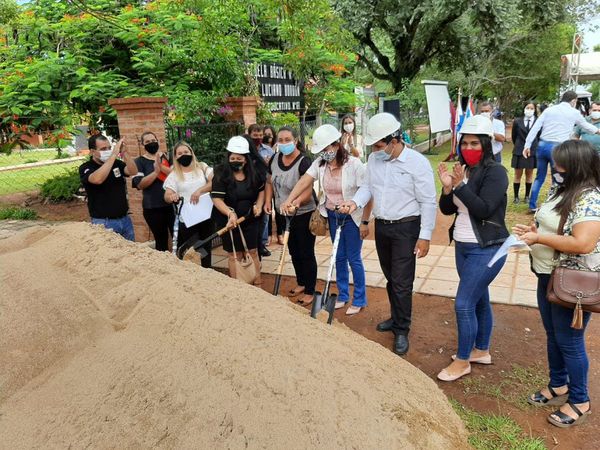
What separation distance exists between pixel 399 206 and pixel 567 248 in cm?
139

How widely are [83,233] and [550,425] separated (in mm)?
3086

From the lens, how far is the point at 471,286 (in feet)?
11.1

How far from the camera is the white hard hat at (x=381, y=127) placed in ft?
12.3

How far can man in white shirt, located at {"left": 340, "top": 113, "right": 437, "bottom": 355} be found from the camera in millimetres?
3816

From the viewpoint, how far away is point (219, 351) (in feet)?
6.23

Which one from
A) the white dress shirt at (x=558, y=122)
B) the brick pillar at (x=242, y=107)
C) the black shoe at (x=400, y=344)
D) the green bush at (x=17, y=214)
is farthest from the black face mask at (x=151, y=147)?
the white dress shirt at (x=558, y=122)

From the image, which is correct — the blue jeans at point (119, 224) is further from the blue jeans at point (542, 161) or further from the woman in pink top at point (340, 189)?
the blue jeans at point (542, 161)

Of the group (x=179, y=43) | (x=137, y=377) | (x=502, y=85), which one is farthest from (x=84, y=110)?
(x=502, y=85)

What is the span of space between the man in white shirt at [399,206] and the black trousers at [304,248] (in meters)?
0.96

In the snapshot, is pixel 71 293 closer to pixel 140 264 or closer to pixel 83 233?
pixel 140 264

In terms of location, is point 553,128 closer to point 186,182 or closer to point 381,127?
point 381,127

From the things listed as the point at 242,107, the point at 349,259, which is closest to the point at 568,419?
the point at 349,259

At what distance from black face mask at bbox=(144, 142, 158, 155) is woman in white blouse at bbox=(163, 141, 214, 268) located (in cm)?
33

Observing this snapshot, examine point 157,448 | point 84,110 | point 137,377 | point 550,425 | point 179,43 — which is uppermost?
point 179,43
